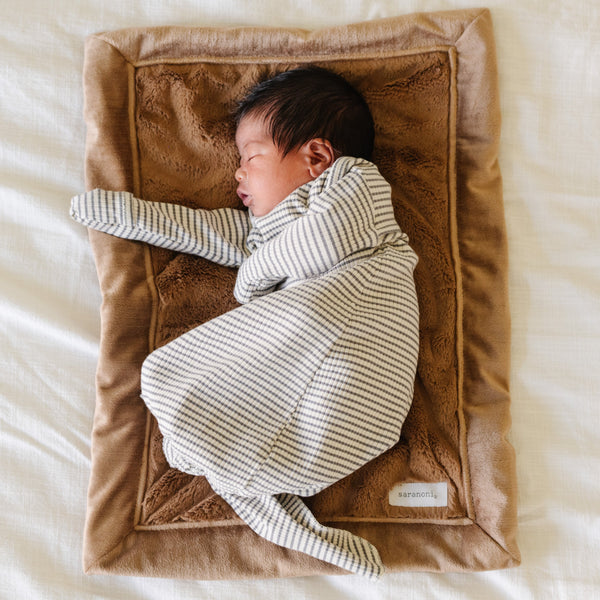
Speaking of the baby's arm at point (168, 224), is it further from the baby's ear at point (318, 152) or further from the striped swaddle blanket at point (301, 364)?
the baby's ear at point (318, 152)

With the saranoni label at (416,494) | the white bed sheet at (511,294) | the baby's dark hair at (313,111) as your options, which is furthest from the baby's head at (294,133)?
the saranoni label at (416,494)

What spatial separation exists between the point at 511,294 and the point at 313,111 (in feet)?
1.69

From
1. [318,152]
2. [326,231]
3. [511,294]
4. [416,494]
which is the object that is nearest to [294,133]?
[318,152]

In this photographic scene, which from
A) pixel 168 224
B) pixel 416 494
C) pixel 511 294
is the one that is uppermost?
pixel 168 224

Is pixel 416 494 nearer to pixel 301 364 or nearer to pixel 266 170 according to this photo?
pixel 301 364

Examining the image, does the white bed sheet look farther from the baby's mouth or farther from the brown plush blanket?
the baby's mouth

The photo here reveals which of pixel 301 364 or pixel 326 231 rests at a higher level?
pixel 326 231

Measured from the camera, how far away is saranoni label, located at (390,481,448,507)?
1.16 metres

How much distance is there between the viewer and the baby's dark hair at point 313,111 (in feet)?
3.75

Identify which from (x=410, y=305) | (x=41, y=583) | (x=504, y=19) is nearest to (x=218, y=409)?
(x=410, y=305)

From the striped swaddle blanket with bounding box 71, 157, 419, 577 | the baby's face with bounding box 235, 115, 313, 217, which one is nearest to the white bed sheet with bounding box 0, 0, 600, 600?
the striped swaddle blanket with bounding box 71, 157, 419, 577

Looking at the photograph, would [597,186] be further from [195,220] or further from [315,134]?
[195,220]

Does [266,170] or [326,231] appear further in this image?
[266,170]

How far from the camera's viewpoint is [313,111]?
1149 mm
